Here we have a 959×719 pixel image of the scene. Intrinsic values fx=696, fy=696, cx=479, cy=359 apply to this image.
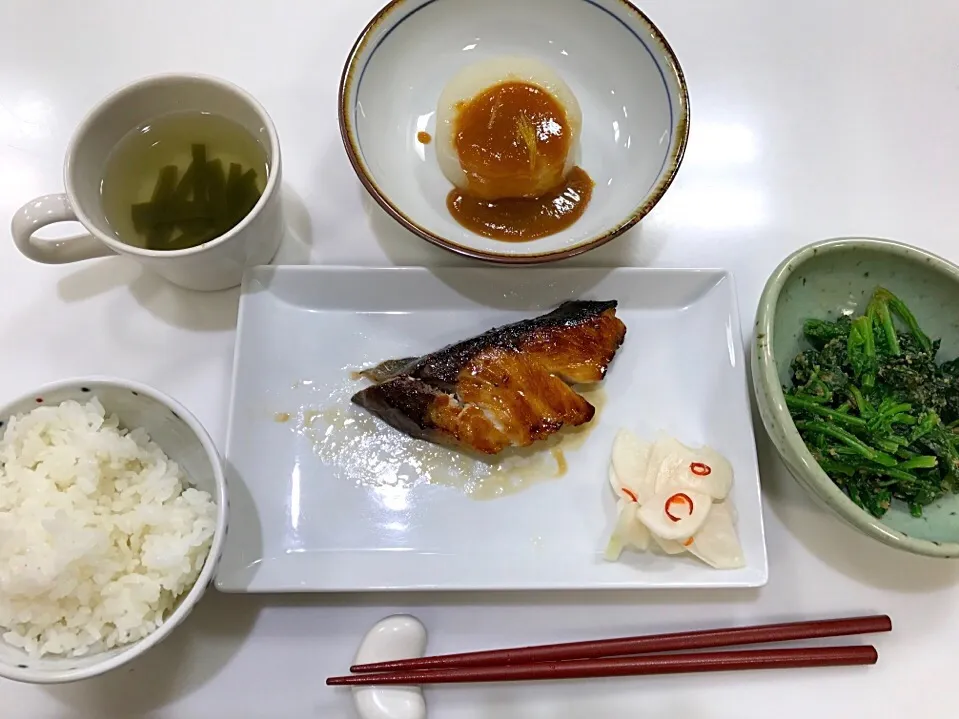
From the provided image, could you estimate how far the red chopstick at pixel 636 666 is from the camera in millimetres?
1541

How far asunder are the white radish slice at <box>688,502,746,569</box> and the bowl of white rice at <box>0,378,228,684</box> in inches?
41.8

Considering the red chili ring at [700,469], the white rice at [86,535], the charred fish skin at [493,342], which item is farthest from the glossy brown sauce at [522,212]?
the white rice at [86,535]

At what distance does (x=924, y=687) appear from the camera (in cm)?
166

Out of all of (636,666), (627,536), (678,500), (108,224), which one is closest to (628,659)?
(636,666)

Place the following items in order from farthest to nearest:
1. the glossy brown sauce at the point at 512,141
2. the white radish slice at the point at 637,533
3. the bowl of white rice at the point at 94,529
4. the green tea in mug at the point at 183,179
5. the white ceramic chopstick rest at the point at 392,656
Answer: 1. the glossy brown sauce at the point at 512,141
2. the green tea in mug at the point at 183,179
3. the white radish slice at the point at 637,533
4. the white ceramic chopstick rest at the point at 392,656
5. the bowl of white rice at the point at 94,529

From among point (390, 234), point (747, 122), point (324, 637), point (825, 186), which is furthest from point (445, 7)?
point (324, 637)

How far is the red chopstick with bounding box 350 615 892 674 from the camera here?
1558 millimetres

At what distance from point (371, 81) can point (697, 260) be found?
104 cm

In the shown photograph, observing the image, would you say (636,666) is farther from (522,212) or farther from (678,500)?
(522,212)

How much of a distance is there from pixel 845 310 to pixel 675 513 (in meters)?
0.77

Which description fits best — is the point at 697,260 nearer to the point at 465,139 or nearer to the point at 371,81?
the point at 465,139

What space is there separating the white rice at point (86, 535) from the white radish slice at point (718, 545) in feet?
3.57

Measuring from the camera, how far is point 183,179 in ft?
5.90

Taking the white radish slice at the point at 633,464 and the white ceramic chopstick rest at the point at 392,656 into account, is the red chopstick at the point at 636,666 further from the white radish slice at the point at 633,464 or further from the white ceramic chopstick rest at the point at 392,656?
the white radish slice at the point at 633,464
